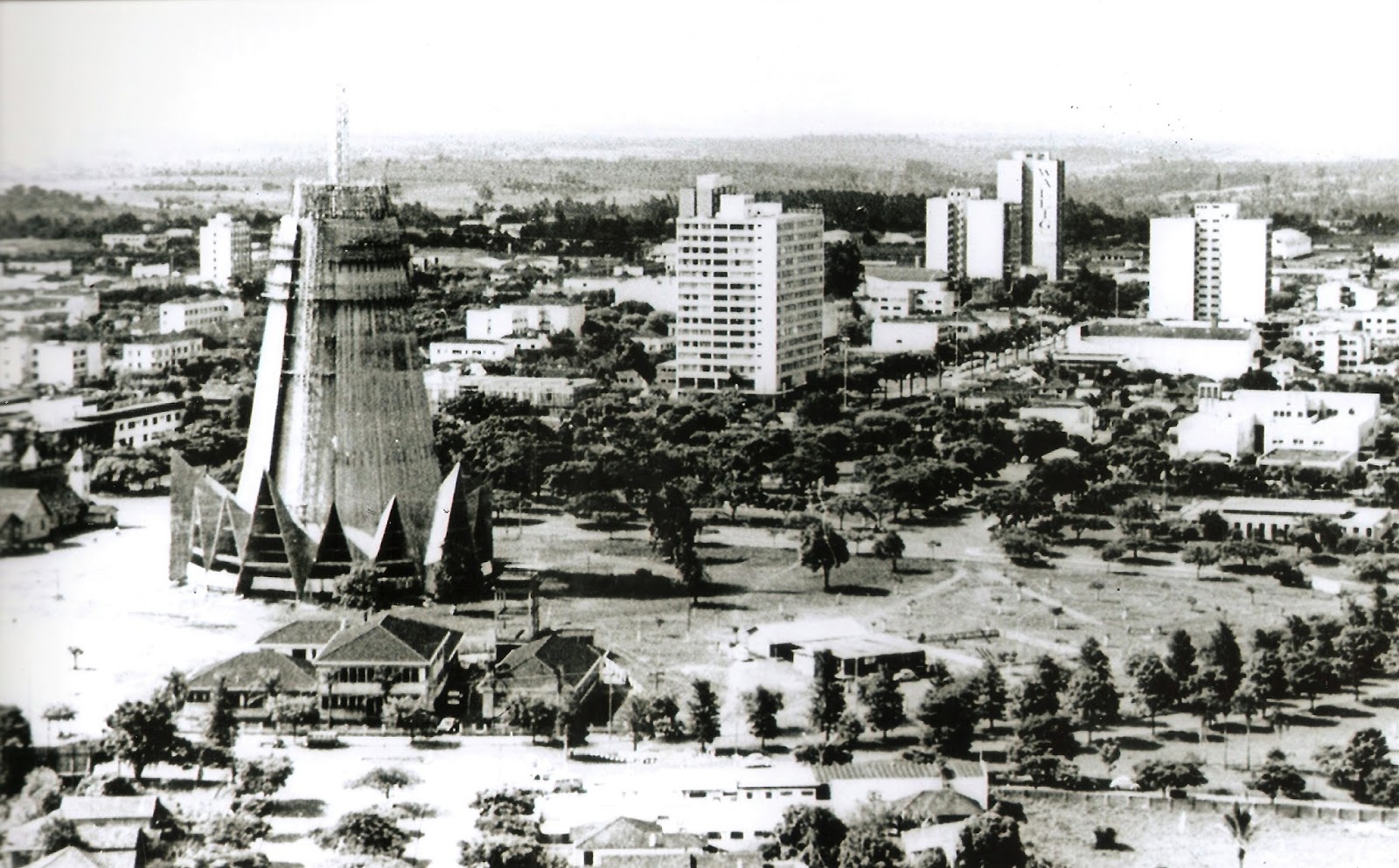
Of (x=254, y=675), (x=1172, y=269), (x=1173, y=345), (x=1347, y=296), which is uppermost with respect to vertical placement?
(x=1172, y=269)

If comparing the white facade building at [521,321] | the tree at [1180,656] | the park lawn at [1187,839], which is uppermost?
the white facade building at [521,321]

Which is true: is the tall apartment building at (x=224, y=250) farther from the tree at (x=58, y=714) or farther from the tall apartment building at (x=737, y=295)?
the tree at (x=58, y=714)

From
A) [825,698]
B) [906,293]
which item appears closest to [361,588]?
[825,698]

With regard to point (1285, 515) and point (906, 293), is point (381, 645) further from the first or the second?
point (1285, 515)

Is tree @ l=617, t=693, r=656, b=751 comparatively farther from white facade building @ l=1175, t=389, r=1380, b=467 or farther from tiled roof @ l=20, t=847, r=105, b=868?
white facade building @ l=1175, t=389, r=1380, b=467

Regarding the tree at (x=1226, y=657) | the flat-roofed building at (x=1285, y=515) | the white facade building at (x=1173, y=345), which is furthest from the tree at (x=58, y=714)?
the white facade building at (x=1173, y=345)

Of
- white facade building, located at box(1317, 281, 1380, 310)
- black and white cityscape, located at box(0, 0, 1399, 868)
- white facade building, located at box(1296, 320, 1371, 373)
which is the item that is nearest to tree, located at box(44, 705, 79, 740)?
black and white cityscape, located at box(0, 0, 1399, 868)
